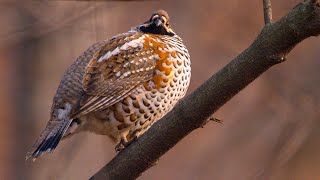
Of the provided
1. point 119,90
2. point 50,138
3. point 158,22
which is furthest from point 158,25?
point 50,138

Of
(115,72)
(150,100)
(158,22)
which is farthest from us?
(158,22)

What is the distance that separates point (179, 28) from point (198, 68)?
3.75ft

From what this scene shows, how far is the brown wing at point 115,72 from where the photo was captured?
4996 mm

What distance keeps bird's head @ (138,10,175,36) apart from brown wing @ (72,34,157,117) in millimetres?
256

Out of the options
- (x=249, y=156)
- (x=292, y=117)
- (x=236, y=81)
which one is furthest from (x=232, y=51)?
(x=236, y=81)

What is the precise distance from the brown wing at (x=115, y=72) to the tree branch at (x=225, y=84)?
0.79 meters

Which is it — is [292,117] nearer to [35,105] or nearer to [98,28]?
[98,28]

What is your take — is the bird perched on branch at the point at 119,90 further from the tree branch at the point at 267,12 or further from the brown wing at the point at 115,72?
the tree branch at the point at 267,12

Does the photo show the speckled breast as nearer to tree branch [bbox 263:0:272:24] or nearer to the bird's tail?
the bird's tail

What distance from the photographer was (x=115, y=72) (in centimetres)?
518

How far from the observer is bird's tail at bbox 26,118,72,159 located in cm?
474

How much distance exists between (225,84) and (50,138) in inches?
55.8

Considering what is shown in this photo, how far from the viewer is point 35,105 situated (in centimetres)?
953

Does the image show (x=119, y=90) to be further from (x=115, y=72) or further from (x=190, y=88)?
(x=190, y=88)
